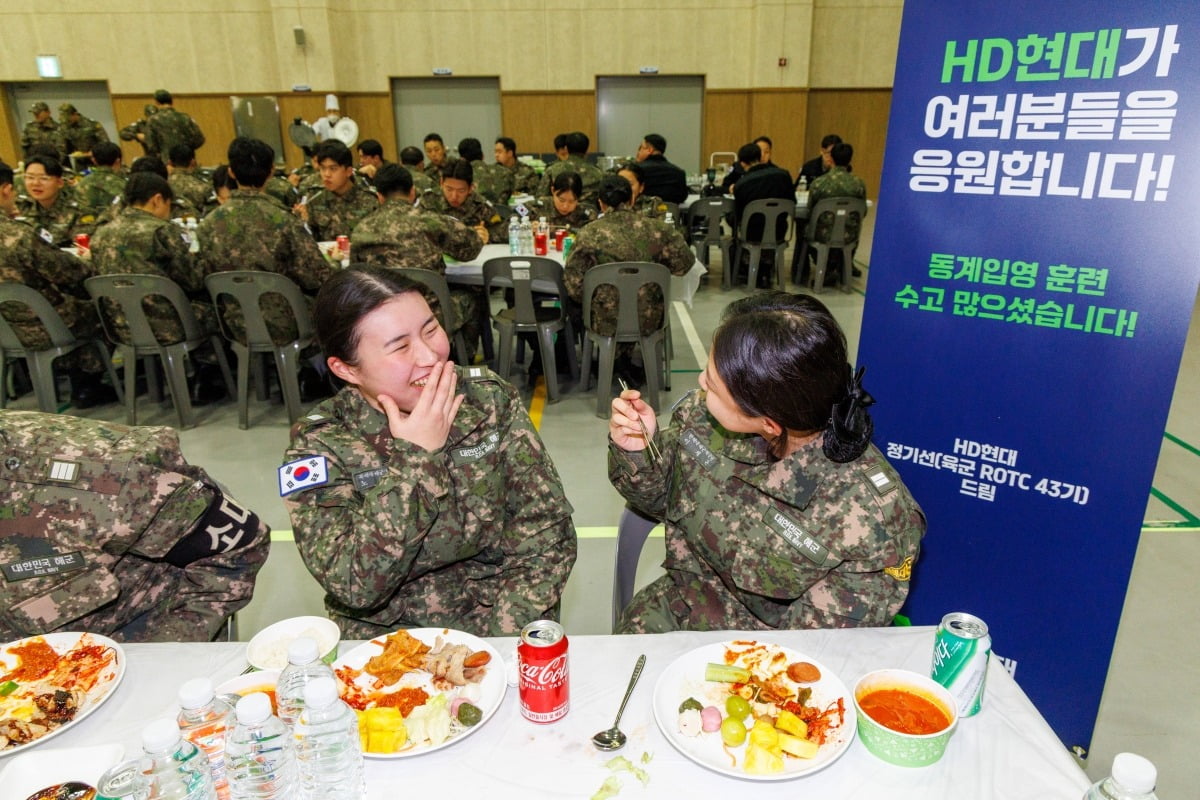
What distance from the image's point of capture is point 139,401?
4.96 m

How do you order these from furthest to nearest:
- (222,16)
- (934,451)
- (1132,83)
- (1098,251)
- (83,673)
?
(222,16), (934,451), (1098,251), (1132,83), (83,673)

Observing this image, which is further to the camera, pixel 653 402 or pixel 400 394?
pixel 653 402

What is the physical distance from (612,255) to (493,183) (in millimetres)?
4150

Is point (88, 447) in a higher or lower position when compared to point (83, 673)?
higher

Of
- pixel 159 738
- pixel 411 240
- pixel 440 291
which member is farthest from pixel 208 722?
pixel 411 240

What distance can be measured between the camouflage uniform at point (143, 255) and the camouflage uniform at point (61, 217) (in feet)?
4.94

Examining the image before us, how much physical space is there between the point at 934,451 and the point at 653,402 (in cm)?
254

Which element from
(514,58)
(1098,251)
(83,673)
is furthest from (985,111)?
(514,58)

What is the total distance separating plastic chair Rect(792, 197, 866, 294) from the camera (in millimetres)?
6910

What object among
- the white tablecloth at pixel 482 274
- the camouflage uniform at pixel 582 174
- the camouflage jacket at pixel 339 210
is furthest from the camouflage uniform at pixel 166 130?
the white tablecloth at pixel 482 274

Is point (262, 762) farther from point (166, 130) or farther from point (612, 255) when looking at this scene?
point (166, 130)

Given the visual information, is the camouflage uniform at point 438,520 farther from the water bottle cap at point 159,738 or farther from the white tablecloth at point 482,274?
the white tablecloth at point 482,274

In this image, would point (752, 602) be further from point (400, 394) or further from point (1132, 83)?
point (1132, 83)

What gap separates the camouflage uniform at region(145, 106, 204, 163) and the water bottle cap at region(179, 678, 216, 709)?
8835 millimetres
